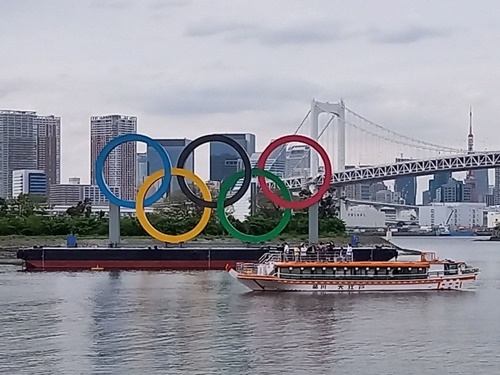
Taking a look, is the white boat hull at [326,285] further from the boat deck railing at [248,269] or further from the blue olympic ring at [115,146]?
the blue olympic ring at [115,146]

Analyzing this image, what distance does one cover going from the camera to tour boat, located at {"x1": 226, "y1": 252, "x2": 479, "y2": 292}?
29562 mm

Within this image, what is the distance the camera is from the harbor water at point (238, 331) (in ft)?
57.5

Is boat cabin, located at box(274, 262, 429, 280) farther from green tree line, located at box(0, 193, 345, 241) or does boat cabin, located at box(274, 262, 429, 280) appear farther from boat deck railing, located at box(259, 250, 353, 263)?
green tree line, located at box(0, 193, 345, 241)

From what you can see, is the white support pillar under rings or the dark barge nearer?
the dark barge

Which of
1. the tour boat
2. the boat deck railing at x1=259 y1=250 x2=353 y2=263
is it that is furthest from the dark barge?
the tour boat

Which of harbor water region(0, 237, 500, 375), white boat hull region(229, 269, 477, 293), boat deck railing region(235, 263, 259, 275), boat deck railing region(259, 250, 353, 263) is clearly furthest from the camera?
boat deck railing region(259, 250, 353, 263)

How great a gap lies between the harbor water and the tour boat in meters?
0.61

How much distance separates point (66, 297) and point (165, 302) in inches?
126

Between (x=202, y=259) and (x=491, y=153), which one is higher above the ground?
(x=491, y=153)

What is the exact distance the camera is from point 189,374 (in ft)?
54.5

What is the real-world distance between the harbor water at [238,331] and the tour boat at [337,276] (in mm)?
614

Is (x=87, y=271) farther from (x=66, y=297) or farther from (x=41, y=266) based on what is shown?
(x=66, y=297)

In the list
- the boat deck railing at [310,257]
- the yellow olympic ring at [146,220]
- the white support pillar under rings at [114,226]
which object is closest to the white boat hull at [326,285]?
the boat deck railing at [310,257]

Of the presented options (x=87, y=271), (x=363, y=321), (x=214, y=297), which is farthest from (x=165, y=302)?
(x=87, y=271)
